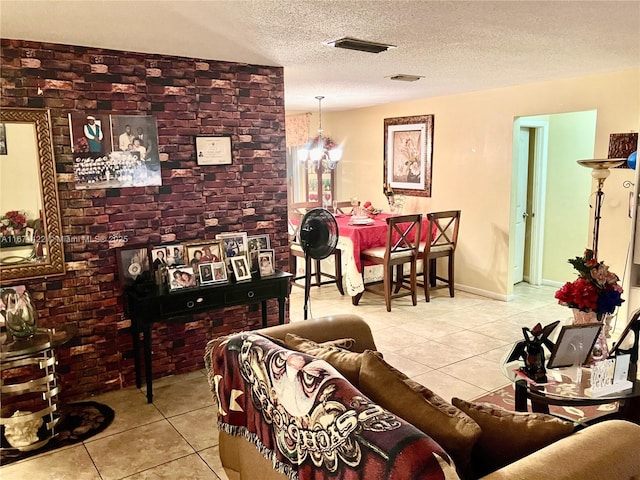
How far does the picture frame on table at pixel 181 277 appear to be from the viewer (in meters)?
3.26

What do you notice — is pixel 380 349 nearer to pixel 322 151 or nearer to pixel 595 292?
pixel 595 292

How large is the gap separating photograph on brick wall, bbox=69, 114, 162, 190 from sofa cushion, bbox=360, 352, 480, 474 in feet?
7.56

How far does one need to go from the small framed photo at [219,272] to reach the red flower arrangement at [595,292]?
213 centimetres

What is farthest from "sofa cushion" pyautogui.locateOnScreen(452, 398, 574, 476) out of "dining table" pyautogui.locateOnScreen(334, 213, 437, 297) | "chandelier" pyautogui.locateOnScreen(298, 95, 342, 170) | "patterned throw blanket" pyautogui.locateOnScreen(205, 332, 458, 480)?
"chandelier" pyautogui.locateOnScreen(298, 95, 342, 170)

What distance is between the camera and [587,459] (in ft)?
4.52

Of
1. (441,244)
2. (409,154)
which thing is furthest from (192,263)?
(409,154)

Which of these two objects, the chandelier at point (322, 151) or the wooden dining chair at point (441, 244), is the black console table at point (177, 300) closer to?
the wooden dining chair at point (441, 244)

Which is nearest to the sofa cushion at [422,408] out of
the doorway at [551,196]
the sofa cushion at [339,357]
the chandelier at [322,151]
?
the sofa cushion at [339,357]

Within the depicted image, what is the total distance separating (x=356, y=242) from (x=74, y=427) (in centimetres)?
320

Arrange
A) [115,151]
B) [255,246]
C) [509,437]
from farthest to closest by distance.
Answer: [255,246]
[115,151]
[509,437]

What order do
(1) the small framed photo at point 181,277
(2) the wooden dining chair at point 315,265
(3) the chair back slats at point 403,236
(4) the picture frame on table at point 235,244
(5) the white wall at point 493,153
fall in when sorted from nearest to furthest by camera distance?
(1) the small framed photo at point 181,277, (4) the picture frame on table at point 235,244, (5) the white wall at point 493,153, (3) the chair back slats at point 403,236, (2) the wooden dining chair at point 315,265

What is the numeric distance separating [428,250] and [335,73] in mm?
2184

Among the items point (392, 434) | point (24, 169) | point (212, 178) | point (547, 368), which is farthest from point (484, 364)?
point (24, 169)

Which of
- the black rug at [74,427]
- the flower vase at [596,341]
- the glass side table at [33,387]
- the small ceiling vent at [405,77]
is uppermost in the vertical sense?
the small ceiling vent at [405,77]
